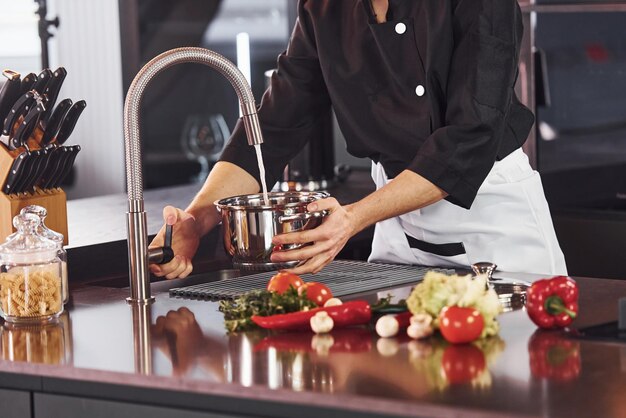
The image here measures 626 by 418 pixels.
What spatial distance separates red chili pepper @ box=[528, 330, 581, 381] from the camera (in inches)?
60.3

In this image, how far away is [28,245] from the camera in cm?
202

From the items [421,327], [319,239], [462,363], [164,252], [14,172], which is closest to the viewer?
[462,363]

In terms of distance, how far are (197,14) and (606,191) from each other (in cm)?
382

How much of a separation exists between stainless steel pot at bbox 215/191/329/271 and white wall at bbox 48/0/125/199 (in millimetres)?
3838

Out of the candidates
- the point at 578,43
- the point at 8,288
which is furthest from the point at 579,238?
the point at 8,288

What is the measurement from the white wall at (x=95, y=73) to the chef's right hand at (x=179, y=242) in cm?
350

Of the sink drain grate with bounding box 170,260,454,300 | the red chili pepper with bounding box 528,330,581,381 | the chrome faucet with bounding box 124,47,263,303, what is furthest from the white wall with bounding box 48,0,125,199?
the red chili pepper with bounding box 528,330,581,381

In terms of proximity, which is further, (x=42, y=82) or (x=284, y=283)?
(x=42, y=82)

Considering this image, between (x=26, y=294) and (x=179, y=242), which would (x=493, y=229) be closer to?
(x=179, y=242)

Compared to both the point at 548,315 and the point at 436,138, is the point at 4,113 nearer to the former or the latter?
the point at 436,138

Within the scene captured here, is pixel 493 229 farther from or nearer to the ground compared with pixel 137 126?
nearer to the ground

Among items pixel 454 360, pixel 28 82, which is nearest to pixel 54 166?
pixel 28 82

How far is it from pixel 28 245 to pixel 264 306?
447mm

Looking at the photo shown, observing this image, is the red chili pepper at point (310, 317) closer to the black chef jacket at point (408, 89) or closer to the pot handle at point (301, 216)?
the pot handle at point (301, 216)
